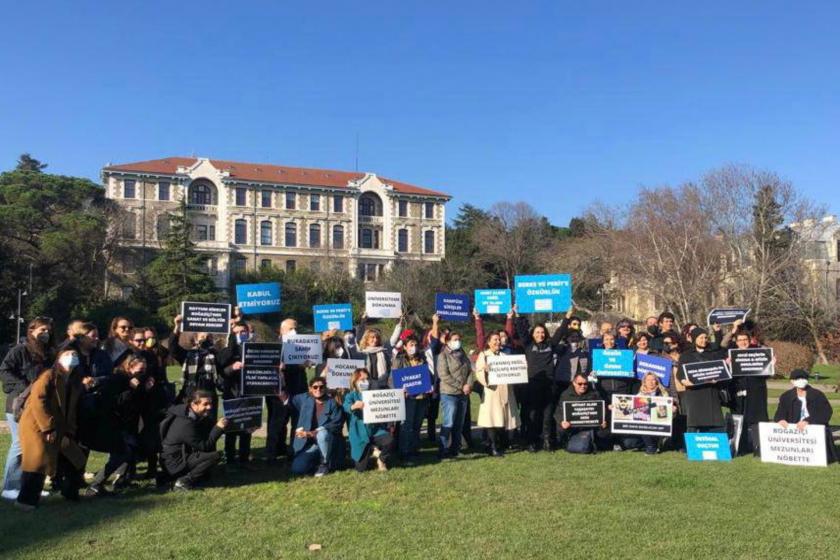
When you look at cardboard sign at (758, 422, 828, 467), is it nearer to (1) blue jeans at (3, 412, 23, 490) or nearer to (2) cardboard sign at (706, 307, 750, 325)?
(2) cardboard sign at (706, 307, 750, 325)

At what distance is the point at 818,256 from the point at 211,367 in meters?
47.3

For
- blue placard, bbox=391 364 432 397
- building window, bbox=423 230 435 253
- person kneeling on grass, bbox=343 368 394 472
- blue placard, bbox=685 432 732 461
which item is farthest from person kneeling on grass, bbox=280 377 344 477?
building window, bbox=423 230 435 253

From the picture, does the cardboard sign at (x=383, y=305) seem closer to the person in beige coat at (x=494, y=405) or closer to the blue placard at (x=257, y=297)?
the blue placard at (x=257, y=297)

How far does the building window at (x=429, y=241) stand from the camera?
88.2m

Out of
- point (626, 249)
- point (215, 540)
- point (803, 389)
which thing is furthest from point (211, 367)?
point (626, 249)

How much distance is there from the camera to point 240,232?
262ft

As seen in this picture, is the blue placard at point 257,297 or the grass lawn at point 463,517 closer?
the grass lawn at point 463,517

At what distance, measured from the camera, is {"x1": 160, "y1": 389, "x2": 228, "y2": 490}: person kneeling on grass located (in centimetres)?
809

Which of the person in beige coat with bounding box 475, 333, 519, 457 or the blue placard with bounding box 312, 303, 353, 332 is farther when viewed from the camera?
the blue placard with bounding box 312, 303, 353, 332

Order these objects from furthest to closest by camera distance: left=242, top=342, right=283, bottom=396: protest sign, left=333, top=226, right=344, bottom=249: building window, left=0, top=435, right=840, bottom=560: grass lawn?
left=333, top=226, right=344, bottom=249: building window
left=242, top=342, right=283, bottom=396: protest sign
left=0, top=435, right=840, bottom=560: grass lawn

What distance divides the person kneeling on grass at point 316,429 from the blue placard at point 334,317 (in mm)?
2600

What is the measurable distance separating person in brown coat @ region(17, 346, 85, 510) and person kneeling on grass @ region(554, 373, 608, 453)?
21.9ft

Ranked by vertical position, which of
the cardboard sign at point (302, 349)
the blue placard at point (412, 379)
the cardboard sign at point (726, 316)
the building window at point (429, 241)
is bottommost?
the blue placard at point (412, 379)

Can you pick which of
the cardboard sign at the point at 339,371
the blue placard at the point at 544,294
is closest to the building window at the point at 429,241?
the blue placard at the point at 544,294
